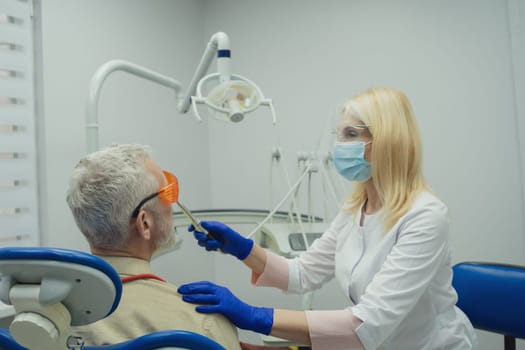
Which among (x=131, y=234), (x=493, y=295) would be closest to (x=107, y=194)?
(x=131, y=234)

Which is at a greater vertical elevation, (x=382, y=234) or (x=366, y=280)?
(x=382, y=234)

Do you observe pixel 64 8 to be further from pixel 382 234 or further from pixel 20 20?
pixel 382 234

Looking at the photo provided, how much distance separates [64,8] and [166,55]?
2.33 ft

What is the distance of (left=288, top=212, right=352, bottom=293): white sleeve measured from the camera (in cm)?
165

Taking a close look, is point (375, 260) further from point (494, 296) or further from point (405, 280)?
point (494, 296)

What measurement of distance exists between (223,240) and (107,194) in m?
0.57

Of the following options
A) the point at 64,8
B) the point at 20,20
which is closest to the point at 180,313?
the point at 20,20

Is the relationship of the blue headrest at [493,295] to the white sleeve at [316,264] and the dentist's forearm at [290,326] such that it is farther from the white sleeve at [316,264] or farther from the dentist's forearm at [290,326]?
the dentist's forearm at [290,326]

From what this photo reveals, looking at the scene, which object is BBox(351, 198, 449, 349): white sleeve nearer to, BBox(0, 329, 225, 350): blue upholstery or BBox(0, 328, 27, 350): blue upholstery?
BBox(0, 329, 225, 350): blue upholstery

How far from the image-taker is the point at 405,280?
4.02 feet

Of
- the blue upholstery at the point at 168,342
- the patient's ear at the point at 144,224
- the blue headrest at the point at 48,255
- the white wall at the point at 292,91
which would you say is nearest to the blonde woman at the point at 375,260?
the patient's ear at the point at 144,224

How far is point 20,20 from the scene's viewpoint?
Result: 1905 mm

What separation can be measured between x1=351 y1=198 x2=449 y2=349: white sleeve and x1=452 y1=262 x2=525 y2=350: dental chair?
0.54m

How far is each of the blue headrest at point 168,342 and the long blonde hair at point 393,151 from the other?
0.76 metres
